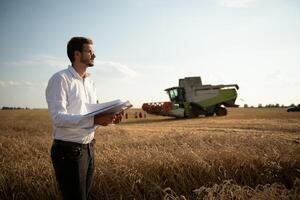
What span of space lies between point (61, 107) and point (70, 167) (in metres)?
0.58

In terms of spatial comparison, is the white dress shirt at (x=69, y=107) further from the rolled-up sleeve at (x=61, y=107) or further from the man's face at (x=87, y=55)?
the man's face at (x=87, y=55)

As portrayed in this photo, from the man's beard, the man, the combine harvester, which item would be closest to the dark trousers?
the man

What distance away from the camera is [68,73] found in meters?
3.08

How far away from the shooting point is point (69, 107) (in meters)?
2.99

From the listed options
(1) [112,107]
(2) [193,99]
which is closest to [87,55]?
(1) [112,107]

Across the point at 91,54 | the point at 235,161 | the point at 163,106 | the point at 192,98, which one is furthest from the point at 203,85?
the point at 91,54

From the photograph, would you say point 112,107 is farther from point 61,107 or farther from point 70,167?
point 70,167

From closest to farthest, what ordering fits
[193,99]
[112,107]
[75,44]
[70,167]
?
[112,107] → [70,167] → [75,44] → [193,99]

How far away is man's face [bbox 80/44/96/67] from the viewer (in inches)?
123

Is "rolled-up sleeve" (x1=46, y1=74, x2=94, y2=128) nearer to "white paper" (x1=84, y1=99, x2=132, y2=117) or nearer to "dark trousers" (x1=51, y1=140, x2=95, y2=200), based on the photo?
"white paper" (x1=84, y1=99, x2=132, y2=117)

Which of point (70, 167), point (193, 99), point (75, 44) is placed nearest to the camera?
point (70, 167)

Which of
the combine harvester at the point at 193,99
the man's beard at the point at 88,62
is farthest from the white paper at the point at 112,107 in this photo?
the combine harvester at the point at 193,99

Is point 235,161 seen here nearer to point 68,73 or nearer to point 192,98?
point 68,73

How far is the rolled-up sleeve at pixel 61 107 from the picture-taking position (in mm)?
2758
